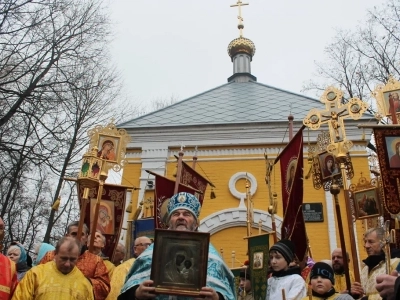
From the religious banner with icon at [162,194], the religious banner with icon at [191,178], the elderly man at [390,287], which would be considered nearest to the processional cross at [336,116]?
the religious banner with icon at [162,194]

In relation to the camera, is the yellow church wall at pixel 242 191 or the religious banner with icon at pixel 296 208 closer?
the religious banner with icon at pixel 296 208

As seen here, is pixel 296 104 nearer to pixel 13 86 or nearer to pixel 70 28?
pixel 70 28

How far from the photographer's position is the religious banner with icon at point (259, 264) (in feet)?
15.7

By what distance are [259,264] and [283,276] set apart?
0.96 feet

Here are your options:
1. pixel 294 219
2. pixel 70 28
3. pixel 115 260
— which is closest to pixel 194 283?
pixel 294 219

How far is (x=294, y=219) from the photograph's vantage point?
6477 mm

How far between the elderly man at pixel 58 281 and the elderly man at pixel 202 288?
91cm

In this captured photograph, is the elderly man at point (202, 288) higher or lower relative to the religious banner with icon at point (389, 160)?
lower

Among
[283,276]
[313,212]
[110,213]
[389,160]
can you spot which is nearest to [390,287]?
[283,276]

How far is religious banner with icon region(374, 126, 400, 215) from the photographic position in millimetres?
5500

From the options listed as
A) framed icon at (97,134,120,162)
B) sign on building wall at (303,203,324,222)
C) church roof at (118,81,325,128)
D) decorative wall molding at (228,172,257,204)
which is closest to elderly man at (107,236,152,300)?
framed icon at (97,134,120,162)

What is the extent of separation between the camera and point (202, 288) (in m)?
3.09

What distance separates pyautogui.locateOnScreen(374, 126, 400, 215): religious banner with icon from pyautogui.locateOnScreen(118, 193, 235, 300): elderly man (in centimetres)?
277

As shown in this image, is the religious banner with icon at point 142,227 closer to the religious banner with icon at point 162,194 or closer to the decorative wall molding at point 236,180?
the religious banner with icon at point 162,194
